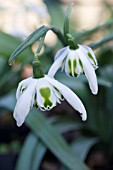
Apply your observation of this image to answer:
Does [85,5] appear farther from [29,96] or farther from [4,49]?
[29,96]

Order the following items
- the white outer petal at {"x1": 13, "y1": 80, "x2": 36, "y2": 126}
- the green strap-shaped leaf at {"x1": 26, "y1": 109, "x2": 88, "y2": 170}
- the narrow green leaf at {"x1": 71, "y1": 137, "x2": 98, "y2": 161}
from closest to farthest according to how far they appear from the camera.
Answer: the white outer petal at {"x1": 13, "y1": 80, "x2": 36, "y2": 126} < the green strap-shaped leaf at {"x1": 26, "y1": 109, "x2": 88, "y2": 170} < the narrow green leaf at {"x1": 71, "y1": 137, "x2": 98, "y2": 161}

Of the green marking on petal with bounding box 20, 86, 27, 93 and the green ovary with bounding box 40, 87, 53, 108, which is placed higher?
the green marking on petal with bounding box 20, 86, 27, 93

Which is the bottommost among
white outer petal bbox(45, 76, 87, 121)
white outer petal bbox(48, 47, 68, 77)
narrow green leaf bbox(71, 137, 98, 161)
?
narrow green leaf bbox(71, 137, 98, 161)

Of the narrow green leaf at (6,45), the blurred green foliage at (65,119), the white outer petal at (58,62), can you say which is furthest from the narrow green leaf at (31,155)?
the white outer petal at (58,62)

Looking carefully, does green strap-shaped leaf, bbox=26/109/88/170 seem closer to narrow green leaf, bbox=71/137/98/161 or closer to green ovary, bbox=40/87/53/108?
narrow green leaf, bbox=71/137/98/161

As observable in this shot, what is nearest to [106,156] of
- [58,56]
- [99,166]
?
[99,166]

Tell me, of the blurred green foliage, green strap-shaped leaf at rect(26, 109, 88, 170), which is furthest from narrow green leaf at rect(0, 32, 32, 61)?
green strap-shaped leaf at rect(26, 109, 88, 170)

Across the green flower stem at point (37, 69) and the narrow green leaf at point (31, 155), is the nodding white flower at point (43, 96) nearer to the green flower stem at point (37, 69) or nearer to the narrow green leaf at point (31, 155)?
the green flower stem at point (37, 69)
